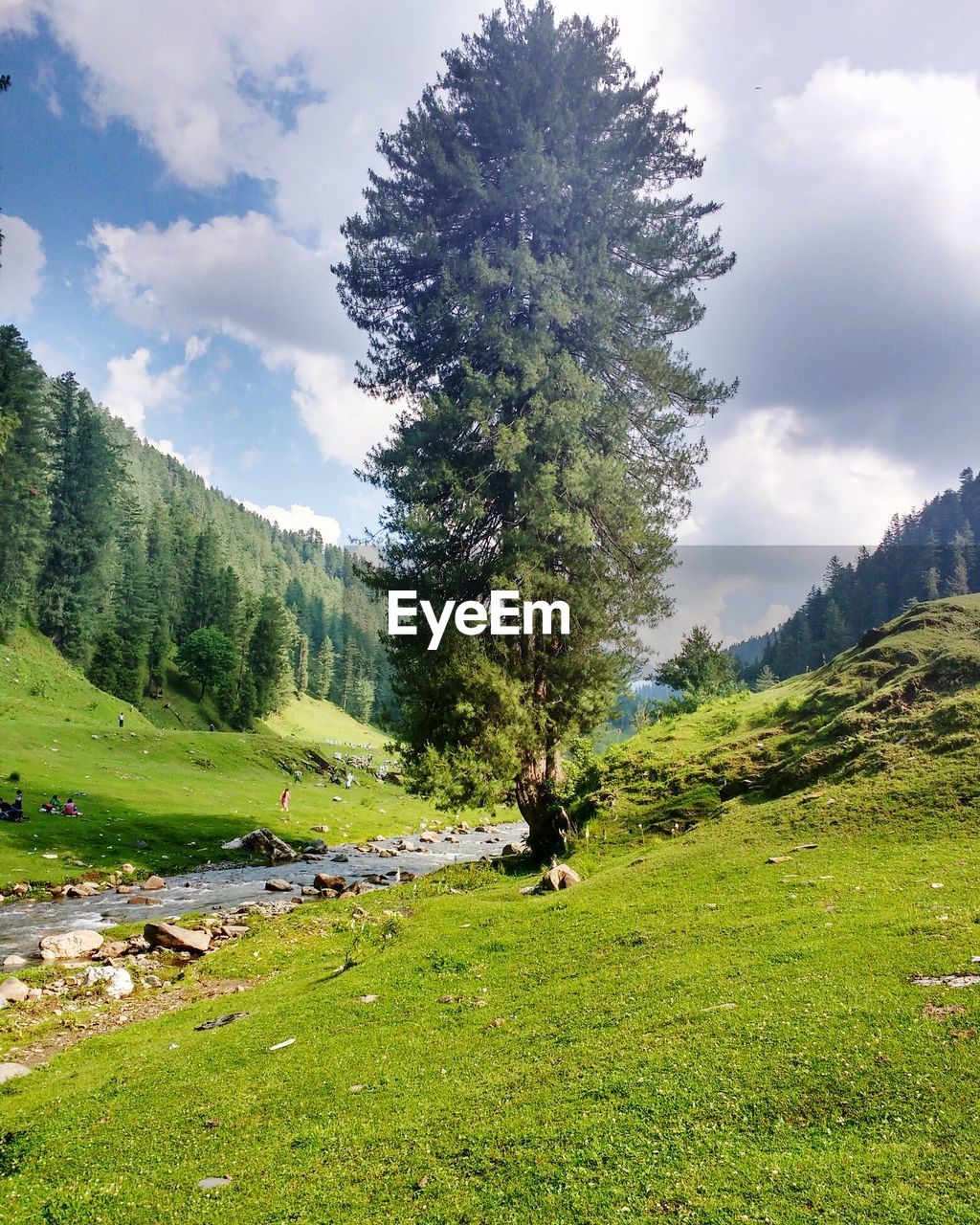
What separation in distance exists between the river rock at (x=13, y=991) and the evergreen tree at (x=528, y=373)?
34.8ft

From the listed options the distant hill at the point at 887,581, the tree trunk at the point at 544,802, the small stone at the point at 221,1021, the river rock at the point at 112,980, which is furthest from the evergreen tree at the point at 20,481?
the distant hill at the point at 887,581

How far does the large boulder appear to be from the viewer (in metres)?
39.1

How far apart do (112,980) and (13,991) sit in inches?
74.8

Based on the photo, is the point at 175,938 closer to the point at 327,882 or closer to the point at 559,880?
the point at 327,882

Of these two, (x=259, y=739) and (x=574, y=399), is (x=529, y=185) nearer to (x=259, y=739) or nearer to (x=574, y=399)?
(x=574, y=399)

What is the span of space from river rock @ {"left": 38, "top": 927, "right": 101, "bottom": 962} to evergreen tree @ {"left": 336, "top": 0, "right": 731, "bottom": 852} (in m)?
9.86

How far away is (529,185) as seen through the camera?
23469 millimetres

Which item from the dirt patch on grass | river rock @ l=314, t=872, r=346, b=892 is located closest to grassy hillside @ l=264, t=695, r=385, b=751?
river rock @ l=314, t=872, r=346, b=892

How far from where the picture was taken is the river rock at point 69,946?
1794 cm

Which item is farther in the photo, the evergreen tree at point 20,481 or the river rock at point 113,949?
the evergreen tree at point 20,481

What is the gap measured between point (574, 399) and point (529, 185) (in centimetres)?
799

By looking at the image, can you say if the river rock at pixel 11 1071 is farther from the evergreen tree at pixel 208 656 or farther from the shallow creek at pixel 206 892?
the evergreen tree at pixel 208 656

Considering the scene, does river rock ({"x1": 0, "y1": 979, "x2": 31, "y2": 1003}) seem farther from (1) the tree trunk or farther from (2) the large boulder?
(2) the large boulder

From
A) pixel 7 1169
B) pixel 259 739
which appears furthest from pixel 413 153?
pixel 259 739
